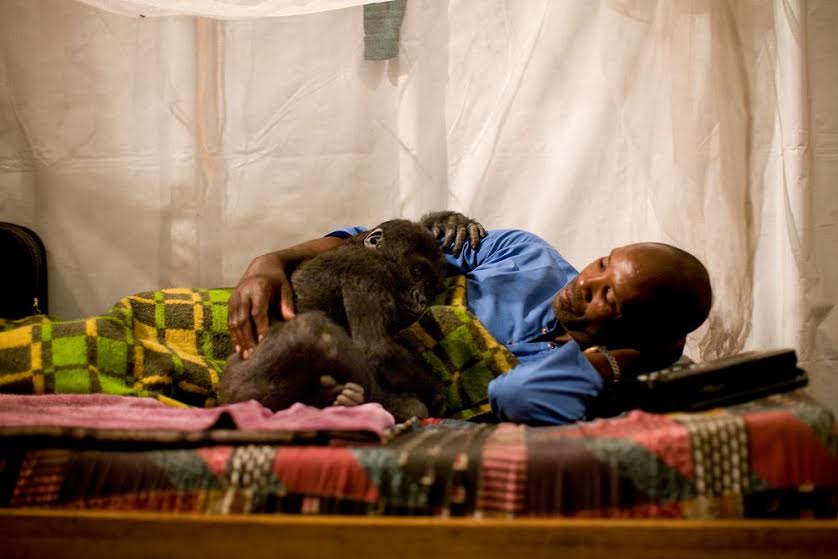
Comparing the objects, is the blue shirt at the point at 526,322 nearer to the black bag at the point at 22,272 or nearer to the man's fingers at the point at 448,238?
the man's fingers at the point at 448,238

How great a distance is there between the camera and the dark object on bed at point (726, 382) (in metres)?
1.17

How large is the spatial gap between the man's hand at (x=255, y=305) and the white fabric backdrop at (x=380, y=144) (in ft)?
1.97

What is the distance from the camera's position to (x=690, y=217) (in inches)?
71.6

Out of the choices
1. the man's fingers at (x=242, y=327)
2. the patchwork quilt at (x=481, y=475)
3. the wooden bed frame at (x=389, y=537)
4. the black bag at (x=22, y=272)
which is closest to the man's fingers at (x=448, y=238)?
the man's fingers at (x=242, y=327)

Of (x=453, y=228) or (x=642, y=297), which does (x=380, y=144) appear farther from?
(x=642, y=297)

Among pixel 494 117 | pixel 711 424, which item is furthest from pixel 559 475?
pixel 494 117

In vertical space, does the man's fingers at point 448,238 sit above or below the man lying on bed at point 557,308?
above

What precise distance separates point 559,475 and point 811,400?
433 mm

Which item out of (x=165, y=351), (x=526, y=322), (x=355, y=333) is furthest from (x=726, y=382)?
(x=165, y=351)

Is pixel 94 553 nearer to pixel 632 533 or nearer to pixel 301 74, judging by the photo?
pixel 632 533

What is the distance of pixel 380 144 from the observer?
204 centimetres

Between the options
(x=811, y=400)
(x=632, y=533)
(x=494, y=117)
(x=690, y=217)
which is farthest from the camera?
(x=494, y=117)

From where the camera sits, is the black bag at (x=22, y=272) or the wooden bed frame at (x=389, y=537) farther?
the black bag at (x=22, y=272)

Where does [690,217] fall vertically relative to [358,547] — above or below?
above
